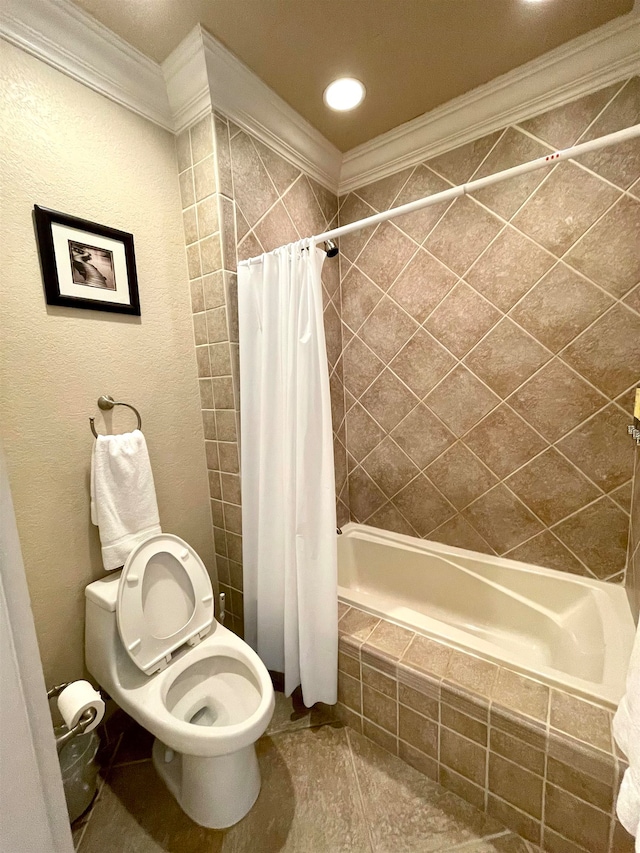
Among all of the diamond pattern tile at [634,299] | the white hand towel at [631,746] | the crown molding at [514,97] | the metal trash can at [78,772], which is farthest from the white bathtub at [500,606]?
the crown molding at [514,97]

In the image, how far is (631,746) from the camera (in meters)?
0.61

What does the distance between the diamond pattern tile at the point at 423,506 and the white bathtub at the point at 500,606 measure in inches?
4.2

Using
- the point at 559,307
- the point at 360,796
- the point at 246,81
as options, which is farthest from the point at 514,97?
the point at 360,796

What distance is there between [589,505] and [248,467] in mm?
1483

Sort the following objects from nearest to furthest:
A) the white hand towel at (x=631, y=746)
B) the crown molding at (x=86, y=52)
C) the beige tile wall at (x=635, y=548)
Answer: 1. the white hand towel at (x=631, y=746)
2. the crown molding at (x=86, y=52)
3. the beige tile wall at (x=635, y=548)

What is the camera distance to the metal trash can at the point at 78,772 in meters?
1.05

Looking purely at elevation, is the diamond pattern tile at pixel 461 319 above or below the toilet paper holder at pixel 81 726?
above

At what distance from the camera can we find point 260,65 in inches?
49.5

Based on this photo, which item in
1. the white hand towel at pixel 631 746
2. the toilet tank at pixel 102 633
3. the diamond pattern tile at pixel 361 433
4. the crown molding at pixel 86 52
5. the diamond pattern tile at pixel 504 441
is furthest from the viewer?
the diamond pattern tile at pixel 361 433

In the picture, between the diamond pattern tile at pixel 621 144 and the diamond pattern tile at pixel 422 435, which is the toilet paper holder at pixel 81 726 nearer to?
the diamond pattern tile at pixel 422 435

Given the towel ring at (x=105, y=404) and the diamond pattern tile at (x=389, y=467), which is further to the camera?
the diamond pattern tile at (x=389, y=467)

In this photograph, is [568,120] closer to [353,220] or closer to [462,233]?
[462,233]

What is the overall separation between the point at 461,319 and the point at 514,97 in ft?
2.85

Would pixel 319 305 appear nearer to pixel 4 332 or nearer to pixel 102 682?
pixel 4 332
